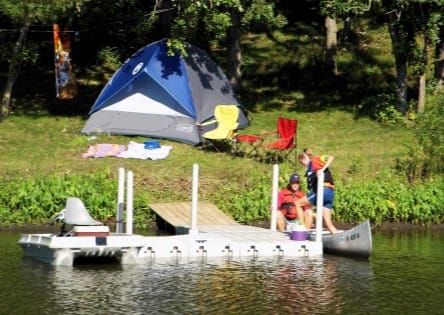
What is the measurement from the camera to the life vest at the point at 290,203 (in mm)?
18703

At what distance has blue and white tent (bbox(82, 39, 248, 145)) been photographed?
25109mm

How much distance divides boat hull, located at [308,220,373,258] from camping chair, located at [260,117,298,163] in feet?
16.9

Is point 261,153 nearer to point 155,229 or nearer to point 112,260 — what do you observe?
point 155,229

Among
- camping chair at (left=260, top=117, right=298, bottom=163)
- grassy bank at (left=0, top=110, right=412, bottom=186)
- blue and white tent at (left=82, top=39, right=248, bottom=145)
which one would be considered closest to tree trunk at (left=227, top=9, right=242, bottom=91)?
grassy bank at (left=0, top=110, right=412, bottom=186)

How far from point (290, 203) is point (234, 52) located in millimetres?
10722

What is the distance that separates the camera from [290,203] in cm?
1889

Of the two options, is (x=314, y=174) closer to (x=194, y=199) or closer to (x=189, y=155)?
(x=194, y=199)

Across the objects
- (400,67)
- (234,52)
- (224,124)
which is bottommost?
(224,124)

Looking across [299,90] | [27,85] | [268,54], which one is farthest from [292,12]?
[27,85]

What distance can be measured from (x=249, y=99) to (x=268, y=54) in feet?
12.7

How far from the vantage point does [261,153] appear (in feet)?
79.7

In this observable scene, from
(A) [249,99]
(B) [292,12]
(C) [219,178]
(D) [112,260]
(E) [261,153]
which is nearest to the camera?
(D) [112,260]

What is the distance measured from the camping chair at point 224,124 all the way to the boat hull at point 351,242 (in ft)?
20.6

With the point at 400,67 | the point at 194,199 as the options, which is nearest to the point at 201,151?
the point at 400,67
